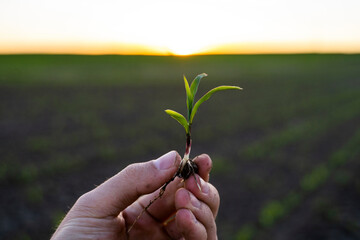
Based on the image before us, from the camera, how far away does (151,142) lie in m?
9.32

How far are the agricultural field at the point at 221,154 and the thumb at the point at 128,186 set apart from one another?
3.09 meters

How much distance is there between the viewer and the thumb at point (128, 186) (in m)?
2.15

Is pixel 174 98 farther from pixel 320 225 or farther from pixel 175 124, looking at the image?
pixel 320 225

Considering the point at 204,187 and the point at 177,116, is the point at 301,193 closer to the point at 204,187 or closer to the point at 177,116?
the point at 204,187

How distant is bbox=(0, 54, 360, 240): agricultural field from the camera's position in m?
5.36

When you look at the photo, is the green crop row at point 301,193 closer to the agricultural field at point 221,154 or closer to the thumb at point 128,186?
the agricultural field at point 221,154

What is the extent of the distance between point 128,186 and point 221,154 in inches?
261

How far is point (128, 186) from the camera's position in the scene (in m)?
2.16

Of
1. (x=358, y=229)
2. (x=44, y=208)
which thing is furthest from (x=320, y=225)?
(x=44, y=208)

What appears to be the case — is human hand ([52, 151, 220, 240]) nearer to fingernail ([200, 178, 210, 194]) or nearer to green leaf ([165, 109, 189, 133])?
fingernail ([200, 178, 210, 194])

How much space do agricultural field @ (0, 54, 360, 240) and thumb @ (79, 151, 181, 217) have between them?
309cm

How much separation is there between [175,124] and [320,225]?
6.78 m

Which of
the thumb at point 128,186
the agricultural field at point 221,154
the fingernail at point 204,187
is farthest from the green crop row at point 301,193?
the thumb at point 128,186

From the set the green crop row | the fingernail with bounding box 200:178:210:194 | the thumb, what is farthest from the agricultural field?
the thumb
